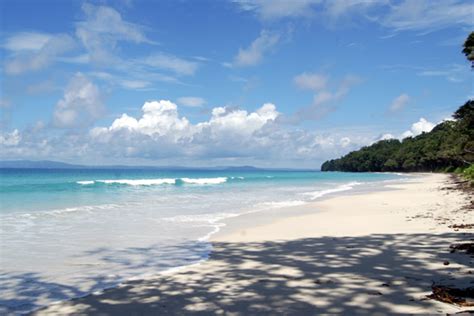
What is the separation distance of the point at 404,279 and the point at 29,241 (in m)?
8.70

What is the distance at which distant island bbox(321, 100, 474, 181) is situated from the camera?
159 feet

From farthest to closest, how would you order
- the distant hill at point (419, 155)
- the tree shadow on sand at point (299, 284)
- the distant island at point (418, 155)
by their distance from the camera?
the distant island at point (418, 155) < the distant hill at point (419, 155) < the tree shadow on sand at point (299, 284)

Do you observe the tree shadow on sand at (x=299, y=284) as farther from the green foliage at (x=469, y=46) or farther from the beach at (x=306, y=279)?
the green foliage at (x=469, y=46)

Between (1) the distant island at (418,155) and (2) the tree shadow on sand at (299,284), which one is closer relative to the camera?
(2) the tree shadow on sand at (299,284)

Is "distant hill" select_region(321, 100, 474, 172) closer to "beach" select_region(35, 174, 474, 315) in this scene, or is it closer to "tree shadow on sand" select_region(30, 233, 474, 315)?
"beach" select_region(35, 174, 474, 315)

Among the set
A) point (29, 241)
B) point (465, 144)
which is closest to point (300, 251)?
point (29, 241)

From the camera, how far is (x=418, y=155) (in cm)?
11344

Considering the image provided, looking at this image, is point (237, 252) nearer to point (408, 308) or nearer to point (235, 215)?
point (408, 308)

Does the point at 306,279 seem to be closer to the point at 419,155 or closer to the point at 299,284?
the point at 299,284

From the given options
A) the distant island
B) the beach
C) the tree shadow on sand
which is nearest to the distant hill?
the distant island

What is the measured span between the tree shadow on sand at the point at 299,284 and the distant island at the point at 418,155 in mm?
20433

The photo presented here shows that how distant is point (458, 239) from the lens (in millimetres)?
9203

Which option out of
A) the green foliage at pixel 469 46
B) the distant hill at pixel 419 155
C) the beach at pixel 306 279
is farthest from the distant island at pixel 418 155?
the beach at pixel 306 279

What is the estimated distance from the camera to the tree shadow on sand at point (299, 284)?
5.12 m
